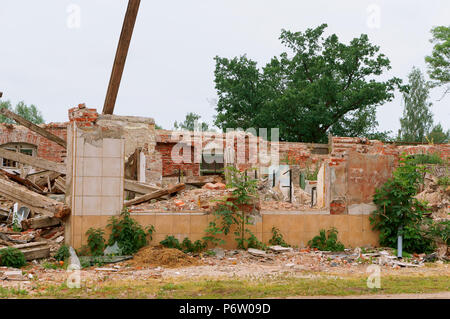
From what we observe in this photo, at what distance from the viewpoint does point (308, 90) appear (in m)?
28.7

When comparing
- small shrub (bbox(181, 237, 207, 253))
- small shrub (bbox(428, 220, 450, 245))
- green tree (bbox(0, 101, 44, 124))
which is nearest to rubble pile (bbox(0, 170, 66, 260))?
small shrub (bbox(181, 237, 207, 253))

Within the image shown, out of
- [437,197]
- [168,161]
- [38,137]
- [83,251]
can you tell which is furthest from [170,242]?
[38,137]

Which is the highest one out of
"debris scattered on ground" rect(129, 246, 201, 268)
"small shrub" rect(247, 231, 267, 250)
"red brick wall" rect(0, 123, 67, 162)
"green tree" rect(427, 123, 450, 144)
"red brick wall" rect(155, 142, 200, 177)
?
"green tree" rect(427, 123, 450, 144)

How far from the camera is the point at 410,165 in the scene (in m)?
9.34

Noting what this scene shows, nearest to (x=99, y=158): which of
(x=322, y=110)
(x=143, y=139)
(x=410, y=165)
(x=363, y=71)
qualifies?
(x=410, y=165)

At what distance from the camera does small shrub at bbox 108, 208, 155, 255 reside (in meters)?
8.30

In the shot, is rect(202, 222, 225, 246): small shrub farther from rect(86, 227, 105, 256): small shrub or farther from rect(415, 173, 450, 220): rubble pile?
rect(415, 173, 450, 220): rubble pile

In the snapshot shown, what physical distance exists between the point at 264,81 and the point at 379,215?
73.9 ft

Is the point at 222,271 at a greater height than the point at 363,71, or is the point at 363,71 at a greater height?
the point at 363,71

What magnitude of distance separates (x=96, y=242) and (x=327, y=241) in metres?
4.25

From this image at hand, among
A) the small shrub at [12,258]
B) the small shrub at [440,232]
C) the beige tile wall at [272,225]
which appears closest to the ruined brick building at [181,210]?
the beige tile wall at [272,225]

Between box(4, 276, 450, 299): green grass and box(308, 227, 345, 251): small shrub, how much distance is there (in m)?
2.12
